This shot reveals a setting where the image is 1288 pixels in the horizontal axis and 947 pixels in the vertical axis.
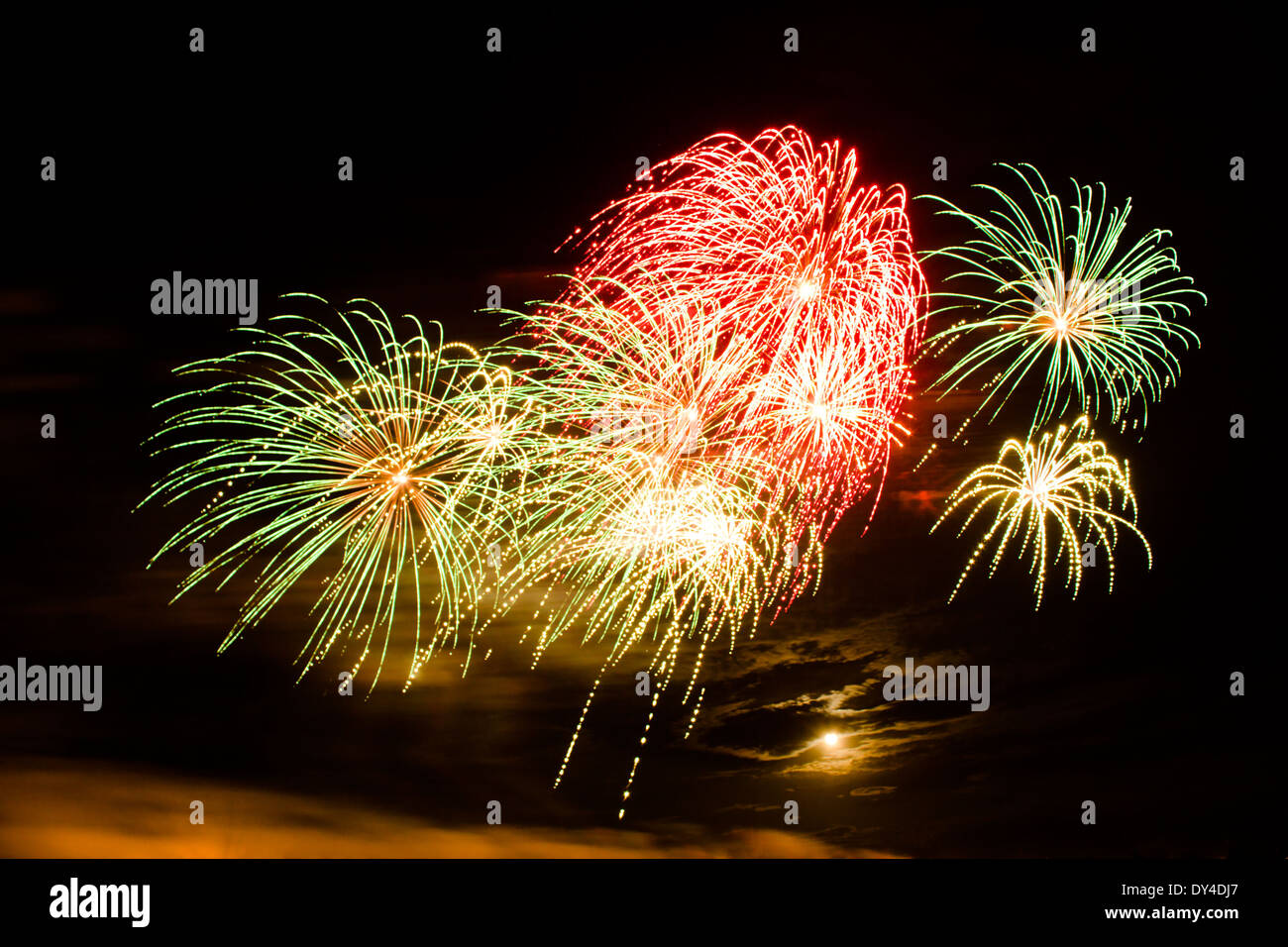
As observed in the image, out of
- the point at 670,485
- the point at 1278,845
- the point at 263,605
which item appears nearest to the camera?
the point at 670,485

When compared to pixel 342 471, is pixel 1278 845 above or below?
below

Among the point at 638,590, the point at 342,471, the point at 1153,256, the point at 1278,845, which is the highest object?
the point at 1153,256

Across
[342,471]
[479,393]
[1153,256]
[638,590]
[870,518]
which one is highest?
[1153,256]

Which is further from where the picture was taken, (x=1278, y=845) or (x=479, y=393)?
(x=1278, y=845)

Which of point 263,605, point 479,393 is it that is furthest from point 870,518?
point 263,605

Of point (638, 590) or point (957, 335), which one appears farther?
point (957, 335)

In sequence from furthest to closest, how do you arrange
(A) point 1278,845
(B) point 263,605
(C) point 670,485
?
(A) point 1278,845 → (B) point 263,605 → (C) point 670,485

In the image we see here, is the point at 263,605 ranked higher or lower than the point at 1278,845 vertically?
higher

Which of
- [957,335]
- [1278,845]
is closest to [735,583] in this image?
[957,335]

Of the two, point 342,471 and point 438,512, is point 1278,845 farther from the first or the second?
point 342,471

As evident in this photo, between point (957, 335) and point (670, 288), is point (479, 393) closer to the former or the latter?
point (670, 288)
